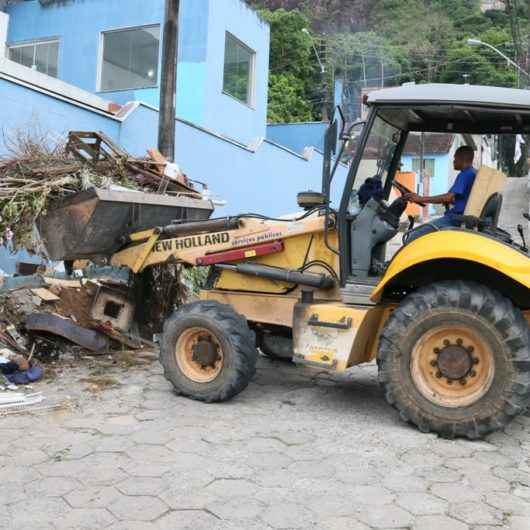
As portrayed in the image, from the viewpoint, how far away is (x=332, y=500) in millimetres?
3391

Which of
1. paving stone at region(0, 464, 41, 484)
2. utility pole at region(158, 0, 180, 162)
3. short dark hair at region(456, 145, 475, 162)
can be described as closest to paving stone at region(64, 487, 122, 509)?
paving stone at region(0, 464, 41, 484)

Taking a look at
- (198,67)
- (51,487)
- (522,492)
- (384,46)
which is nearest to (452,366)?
(522,492)

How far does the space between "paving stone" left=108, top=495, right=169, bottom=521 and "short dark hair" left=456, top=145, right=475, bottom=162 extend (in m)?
3.31

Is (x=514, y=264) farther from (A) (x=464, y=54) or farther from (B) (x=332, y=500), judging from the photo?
(A) (x=464, y=54)

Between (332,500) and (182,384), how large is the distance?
2083 mm

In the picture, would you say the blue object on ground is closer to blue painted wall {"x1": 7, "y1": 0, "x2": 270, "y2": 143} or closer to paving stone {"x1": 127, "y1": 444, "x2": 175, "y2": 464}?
paving stone {"x1": 127, "y1": 444, "x2": 175, "y2": 464}

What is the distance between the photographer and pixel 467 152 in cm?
504

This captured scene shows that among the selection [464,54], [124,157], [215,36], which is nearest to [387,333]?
[124,157]

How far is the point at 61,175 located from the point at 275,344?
2.46 meters

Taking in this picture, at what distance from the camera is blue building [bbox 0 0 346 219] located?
45.1 ft

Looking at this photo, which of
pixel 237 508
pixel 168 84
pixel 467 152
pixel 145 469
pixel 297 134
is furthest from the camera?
pixel 297 134

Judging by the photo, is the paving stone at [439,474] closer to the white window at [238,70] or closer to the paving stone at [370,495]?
the paving stone at [370,495]

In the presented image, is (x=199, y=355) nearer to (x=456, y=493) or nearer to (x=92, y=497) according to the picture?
(x=92, y=497)

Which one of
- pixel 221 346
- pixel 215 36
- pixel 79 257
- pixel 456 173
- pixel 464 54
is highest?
pixel 464 54
